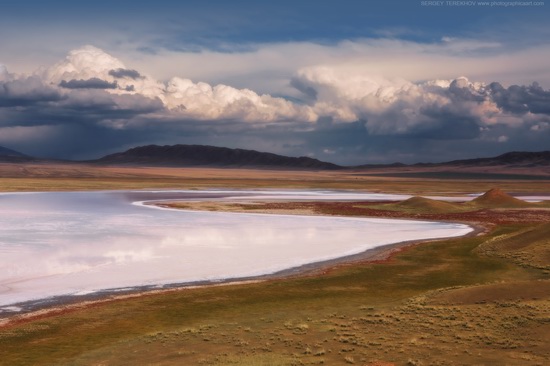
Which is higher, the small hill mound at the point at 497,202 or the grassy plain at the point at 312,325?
the small hill mound at the point at 497,202

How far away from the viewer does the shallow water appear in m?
28.1

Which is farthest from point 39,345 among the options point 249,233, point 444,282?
point 249,233

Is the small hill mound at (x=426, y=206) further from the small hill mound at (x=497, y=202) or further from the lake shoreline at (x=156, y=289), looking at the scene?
the lake shoreline at (x=156, y=289)

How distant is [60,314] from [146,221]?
33.8 meters

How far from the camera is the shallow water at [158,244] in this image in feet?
92.1

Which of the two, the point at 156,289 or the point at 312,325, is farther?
the point at 156,289

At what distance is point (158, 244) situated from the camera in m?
39.2

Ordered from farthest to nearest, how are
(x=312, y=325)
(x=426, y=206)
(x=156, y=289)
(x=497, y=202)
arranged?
(x=497, y=202) → (x=426, y=206) → (x=156, y=289) → (x=312, y=325)

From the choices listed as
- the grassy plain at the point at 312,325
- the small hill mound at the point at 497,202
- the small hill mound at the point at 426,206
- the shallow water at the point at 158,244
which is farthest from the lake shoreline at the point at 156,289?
the small hill mound at the point at 497,202

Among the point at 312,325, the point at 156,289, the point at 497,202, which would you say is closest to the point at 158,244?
the point at 156,289

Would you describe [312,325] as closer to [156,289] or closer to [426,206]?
[156,289]

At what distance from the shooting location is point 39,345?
57.7 ft

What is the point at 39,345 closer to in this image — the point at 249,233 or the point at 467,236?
the point at 249,233

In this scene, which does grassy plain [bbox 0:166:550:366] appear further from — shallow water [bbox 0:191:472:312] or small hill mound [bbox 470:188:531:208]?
small hill mound [bbox 470:188:531:208]
